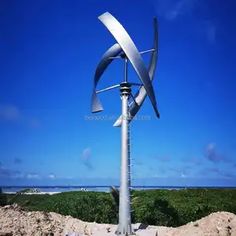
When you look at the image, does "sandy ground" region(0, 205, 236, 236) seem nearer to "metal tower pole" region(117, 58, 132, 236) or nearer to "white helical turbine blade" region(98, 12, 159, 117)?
"metal tower pole" region(117, 58, 132, 236)

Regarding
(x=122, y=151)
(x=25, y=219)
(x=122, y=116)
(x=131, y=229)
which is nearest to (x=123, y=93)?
(x=122, y=116)

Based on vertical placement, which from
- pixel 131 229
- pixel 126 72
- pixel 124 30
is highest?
pixel 124 30

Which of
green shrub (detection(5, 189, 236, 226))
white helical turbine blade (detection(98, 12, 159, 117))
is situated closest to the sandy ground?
green shrub (detection(5, 189, 236, 226))

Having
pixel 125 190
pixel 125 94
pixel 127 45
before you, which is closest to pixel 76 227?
pixel 125 190

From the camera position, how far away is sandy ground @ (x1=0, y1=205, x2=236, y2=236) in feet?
50.3

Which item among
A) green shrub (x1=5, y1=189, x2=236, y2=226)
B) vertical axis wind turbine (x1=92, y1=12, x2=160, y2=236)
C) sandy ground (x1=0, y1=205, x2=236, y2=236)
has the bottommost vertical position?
sandy ground (x1=0, y1=205, x2=236, y2=236)

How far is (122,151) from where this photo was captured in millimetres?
16359

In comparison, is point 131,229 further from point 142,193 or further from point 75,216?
point 142,193

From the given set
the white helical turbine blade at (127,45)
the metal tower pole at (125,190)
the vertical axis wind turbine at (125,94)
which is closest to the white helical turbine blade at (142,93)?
the vertical axis wind turbine at (125,94)

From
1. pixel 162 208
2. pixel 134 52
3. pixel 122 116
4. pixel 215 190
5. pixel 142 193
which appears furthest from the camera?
pixel 215 190

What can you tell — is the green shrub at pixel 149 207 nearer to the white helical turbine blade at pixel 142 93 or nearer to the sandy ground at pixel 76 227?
the sandy ground at pixel 76 227

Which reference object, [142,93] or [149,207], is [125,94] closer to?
[142,93]

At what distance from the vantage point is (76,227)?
1700 centimetres

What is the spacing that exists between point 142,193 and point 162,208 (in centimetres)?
359
